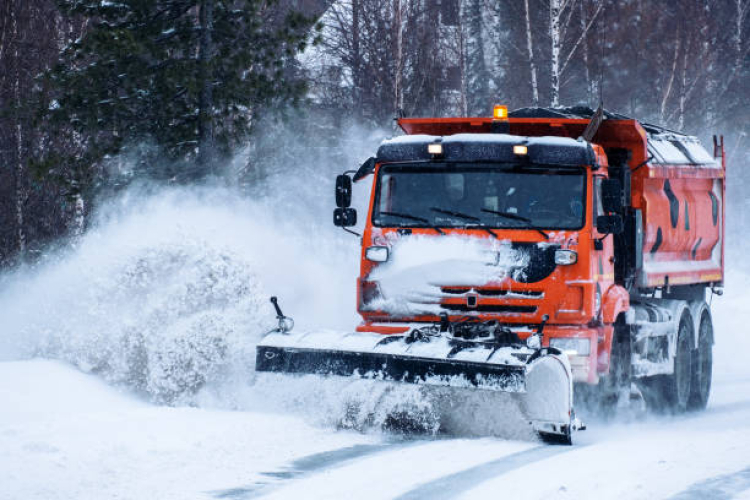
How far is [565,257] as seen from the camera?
9.27 metres

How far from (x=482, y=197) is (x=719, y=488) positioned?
3492mm

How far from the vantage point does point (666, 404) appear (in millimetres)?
12258

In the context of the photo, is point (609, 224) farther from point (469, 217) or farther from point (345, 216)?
point (345, 216)

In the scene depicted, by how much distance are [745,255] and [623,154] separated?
25759 millimetres

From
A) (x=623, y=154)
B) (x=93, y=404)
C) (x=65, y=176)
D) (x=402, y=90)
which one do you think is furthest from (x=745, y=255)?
(x=93, y=404)

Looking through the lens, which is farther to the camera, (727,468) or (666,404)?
(666,404)

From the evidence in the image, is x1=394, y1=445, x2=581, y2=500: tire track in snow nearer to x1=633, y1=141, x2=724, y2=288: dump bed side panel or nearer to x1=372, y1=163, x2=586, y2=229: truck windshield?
x1=372, y1=163, x2=586, y2=229: truck windshield

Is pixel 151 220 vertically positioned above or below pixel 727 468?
above

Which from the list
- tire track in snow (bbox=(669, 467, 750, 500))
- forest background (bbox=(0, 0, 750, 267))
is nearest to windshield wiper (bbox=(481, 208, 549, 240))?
tire track in snow (bbox=(669, 467, 750, 500))

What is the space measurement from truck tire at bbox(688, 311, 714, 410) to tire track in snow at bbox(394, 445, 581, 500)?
15.2 feet

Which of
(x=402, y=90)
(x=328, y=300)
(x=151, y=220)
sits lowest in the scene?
(x=328, y=300)

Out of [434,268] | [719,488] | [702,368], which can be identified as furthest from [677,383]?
[719,488]

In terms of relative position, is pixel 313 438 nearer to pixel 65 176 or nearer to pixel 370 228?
pixel 370 228

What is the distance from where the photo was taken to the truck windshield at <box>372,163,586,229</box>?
9.57m
